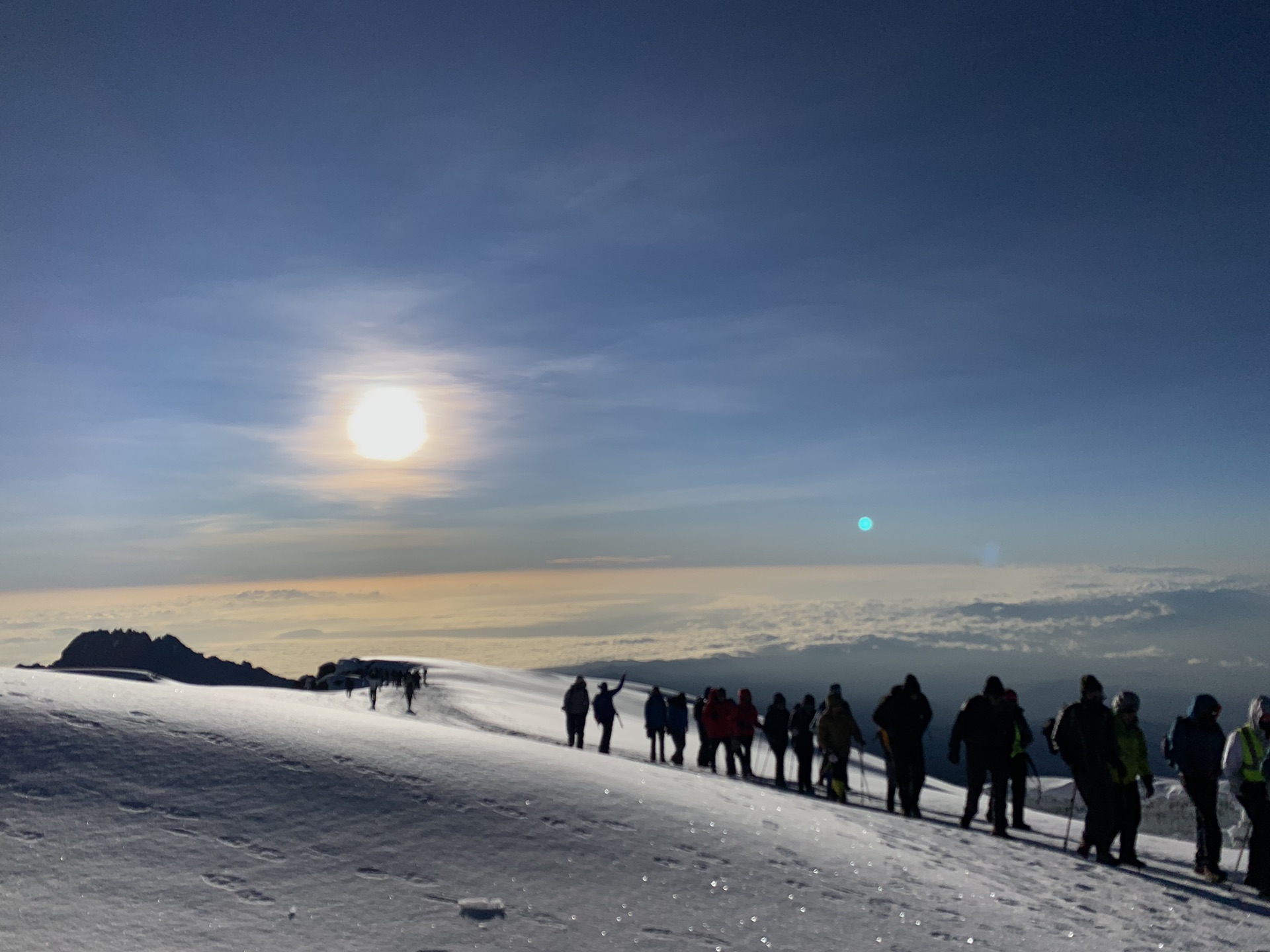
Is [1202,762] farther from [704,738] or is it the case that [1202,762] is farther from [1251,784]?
[704,738]

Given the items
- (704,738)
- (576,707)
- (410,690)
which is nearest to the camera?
(704,738)

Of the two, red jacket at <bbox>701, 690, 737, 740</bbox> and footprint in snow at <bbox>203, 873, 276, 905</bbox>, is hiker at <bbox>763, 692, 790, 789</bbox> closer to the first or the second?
red jacket at <bbox>701, 690, 737, 740</bbox>

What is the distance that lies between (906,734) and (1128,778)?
316 centimetres

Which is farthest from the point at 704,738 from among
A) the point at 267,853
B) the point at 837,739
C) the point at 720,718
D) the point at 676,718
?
the point at 267,853

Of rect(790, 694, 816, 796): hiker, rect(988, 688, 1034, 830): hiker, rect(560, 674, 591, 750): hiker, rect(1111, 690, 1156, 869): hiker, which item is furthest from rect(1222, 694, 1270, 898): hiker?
rect(560, 674, 591, 750): hiker

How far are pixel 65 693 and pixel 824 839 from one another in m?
8.35

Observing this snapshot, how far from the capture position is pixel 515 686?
44062mm

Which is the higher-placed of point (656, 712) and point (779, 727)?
point (779, 727)

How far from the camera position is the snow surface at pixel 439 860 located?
16.5 ft

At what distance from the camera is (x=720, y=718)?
16.5 m

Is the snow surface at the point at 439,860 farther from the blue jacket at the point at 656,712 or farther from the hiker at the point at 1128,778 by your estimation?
the blue jacket at the point at 656,712

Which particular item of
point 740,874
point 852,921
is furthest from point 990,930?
point 740,874

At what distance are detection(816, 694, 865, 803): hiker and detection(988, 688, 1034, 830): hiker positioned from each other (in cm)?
230

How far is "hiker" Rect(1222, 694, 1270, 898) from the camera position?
29.1 ft
